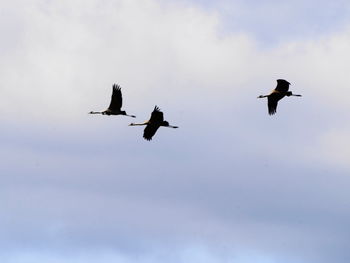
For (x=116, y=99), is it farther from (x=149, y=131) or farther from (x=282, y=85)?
(x=282, y=85)

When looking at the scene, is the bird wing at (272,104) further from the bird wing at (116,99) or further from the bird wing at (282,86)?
the bird wing at (116,99)

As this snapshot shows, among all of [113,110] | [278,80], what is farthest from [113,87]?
[278,80]

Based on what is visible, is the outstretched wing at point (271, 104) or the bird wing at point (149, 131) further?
the outstretched wing at point (271, 104)

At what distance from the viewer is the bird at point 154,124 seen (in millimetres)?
76688

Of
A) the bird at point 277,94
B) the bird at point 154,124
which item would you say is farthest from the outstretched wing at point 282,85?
the bird at point 154,124

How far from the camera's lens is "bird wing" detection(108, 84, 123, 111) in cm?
7950

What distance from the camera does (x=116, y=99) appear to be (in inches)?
3137

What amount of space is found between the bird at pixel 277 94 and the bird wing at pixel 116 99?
36.7 ft

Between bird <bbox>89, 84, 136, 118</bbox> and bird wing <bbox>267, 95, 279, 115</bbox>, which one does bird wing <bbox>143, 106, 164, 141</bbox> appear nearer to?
bird <bbox>89, 84, 136, 118</bbox>

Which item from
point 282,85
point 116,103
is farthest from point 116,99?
point 282,85

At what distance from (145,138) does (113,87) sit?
4.23 meters

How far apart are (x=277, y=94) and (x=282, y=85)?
1.91 metres

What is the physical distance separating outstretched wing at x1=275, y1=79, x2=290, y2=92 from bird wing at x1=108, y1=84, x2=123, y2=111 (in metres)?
11.2

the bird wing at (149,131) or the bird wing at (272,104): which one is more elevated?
the bird wing at (272,104)
